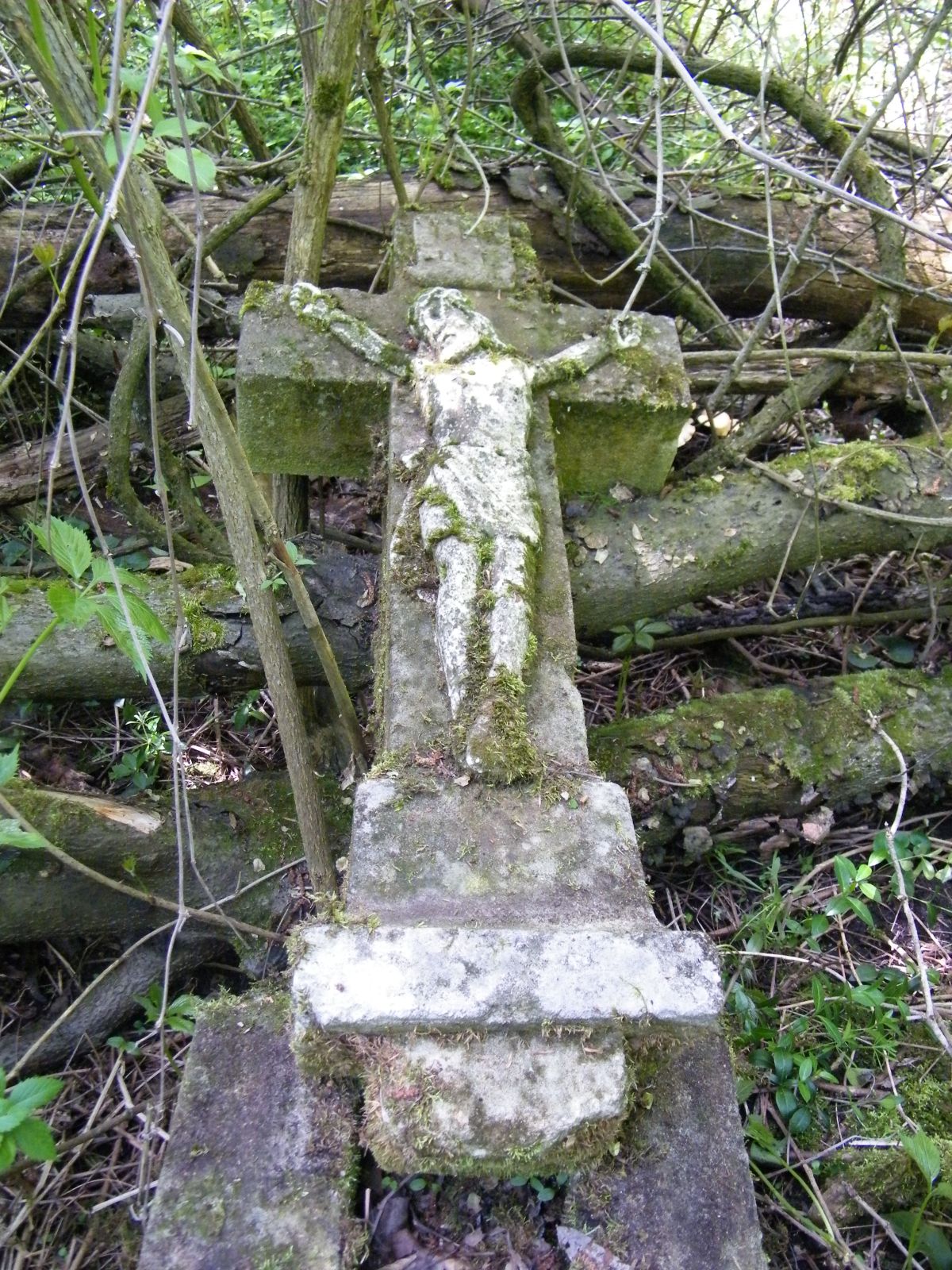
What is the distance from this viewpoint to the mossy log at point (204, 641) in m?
3.00

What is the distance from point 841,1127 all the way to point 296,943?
5.46 ft

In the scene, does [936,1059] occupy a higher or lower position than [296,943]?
lower

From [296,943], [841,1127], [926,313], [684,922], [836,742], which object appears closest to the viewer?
[296,943]

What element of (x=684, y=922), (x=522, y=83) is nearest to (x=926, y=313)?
(x=522, y=83)

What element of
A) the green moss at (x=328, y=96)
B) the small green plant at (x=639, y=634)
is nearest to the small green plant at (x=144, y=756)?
the small green plant at (x=639, y=634)

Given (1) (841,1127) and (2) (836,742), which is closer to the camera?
(1) (841,1127)

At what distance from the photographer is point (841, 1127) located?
2307mm

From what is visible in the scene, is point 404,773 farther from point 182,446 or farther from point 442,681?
point 182,446

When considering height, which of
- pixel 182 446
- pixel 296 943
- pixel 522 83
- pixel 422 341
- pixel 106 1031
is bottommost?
pixel 106 1031

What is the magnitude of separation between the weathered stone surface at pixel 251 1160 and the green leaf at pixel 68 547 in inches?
40.9

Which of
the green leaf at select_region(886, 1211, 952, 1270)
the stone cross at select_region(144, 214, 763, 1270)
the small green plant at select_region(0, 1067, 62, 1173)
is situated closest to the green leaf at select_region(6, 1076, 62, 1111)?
the small green plant at select_region(0, 1067, 62, 1173)

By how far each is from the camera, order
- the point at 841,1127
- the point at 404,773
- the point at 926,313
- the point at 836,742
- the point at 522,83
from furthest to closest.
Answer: the point at 926,313
the point at 522,83
the point at 836,742
the point at 841,1127
the point at 404,773

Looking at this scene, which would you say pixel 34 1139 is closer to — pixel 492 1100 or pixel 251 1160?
pixel 251 1160

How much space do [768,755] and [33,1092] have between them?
2364 mm
